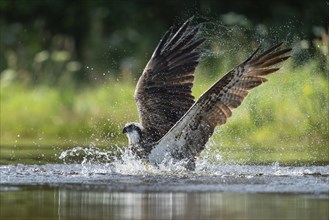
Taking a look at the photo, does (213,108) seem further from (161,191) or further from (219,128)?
(219,128)

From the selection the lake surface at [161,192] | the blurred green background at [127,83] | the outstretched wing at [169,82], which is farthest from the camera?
the blurred green background at [127,83]

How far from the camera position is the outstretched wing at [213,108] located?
1078cm

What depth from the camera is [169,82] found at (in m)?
12.4

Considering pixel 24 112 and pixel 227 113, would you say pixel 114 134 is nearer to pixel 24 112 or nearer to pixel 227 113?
pixel 24 112

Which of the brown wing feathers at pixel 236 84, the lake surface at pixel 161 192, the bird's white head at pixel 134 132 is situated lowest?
the lake surface at pixel 161 192

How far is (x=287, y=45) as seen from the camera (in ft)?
61.3

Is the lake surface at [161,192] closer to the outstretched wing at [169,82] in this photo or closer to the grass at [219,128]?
the outstretched wing at [169,82]

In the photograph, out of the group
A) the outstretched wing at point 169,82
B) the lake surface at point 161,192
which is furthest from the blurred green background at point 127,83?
the lake surface at point 161,192

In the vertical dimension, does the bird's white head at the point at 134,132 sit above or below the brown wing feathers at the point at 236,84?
below

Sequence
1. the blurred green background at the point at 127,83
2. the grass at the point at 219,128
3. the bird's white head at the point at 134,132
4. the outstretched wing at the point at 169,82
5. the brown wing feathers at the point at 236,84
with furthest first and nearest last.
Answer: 1. the blurred green background at the point at 127,83
2. the grass at the point at 219,128
3. the outstretched wing at the point at 169,82
4. the bird's white head at the point at 134,132
5. the brown wing feathers at the point at 236,84

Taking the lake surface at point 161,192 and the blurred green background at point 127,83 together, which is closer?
the lake surface at point 161,192

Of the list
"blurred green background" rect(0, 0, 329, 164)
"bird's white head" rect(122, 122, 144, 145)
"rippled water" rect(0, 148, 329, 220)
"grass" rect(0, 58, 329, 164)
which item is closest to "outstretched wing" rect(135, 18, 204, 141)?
"bird's white head" rect(122, 122, 144, 145)

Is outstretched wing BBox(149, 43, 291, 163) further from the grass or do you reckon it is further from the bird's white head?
the grass

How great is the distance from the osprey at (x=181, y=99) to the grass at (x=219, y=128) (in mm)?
1266
